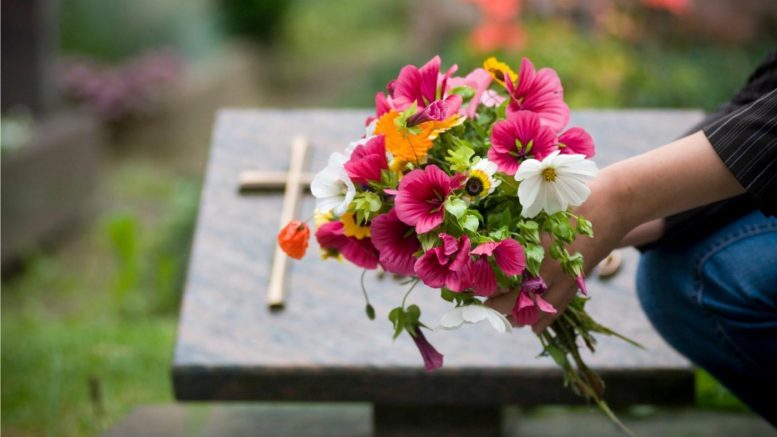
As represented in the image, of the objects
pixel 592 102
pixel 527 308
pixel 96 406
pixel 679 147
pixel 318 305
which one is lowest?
pixel 96 406

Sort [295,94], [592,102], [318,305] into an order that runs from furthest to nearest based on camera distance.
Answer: [295,94]
[592,102]
[318,305]

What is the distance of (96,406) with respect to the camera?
101 inches

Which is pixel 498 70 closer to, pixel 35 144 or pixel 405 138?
pixel 405 138

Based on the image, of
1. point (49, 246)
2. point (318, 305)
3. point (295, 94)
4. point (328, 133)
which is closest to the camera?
point (318, 305)

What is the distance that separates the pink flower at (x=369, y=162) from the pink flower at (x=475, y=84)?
0.17 meters

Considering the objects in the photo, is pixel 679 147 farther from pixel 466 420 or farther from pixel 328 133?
pixel 328 133

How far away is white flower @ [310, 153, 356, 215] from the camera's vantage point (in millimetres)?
1391

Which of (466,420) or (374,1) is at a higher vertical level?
(466,420)

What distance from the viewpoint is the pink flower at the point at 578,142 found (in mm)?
1390

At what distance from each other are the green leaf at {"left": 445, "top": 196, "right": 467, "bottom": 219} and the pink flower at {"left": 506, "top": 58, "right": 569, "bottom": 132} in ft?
0.70

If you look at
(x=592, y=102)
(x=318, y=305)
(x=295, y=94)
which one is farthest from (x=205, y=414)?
(x=295, y=94)

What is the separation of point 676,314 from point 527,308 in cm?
50

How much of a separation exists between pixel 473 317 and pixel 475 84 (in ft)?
1.26

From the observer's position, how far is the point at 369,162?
1.36 m
